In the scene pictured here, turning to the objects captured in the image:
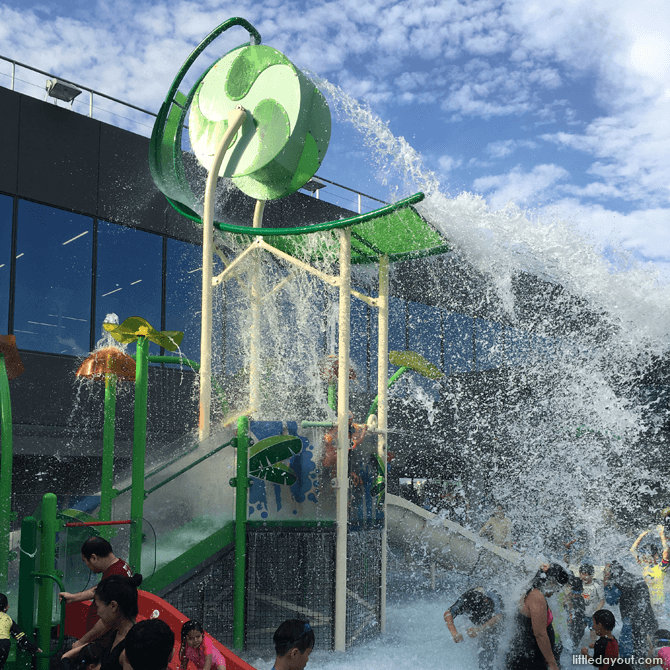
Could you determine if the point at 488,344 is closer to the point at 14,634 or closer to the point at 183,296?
the point at 183,296

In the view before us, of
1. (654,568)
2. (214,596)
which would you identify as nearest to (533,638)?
(214,596)

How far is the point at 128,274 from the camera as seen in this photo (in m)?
15.2

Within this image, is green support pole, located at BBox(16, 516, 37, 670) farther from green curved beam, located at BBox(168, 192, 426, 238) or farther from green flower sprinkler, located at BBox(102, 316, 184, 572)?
green curved beam, located at BBox(168, 192, 426, 238)

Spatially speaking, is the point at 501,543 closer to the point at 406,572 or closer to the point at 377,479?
the point at 406,572

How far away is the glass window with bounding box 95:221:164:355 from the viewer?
1467cm

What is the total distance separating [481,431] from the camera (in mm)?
21312

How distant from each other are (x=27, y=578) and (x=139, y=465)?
189 centimetres

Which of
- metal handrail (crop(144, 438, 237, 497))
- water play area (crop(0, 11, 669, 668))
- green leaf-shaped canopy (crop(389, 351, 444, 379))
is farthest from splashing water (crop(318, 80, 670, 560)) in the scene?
metal handrail (crop(144, 438, 237, 497))

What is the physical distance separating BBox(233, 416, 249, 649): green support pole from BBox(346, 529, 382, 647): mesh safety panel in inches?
50.7

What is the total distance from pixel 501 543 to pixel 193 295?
870 centimetres

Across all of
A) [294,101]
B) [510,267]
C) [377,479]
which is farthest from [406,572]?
[294,101]

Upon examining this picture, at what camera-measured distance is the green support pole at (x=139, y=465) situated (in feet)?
22.5

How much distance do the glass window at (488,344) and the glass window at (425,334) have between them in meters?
2.11

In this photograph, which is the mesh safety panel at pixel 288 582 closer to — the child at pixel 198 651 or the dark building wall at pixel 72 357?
the child at pixel 198 651
